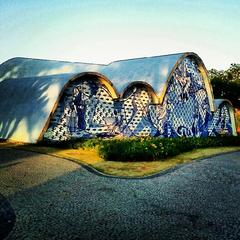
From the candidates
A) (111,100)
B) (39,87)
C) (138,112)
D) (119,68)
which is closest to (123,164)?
(39,87)

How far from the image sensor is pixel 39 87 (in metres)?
17.7

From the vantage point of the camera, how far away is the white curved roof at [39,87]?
16.3 meters

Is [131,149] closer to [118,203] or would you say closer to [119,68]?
[118,203]

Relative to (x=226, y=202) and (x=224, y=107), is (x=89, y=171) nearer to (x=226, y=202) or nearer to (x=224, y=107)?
(x=226, y=202)

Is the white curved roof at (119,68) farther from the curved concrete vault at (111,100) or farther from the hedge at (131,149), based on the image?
the hedge at (131,149)

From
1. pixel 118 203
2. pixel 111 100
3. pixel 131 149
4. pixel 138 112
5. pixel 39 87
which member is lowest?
pixel 118 203

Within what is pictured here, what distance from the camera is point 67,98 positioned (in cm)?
1719

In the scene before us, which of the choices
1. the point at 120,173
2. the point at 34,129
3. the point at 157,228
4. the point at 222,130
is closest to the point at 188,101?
the point at 222,130

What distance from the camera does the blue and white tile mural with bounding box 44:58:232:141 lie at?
17.3 metres

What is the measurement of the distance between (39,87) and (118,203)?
12.7 metres

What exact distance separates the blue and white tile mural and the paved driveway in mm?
7309

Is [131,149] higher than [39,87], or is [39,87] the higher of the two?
[39,87]

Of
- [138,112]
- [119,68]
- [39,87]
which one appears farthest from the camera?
[119,68]

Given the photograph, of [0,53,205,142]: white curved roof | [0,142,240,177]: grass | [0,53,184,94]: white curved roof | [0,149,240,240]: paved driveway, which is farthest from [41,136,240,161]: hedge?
[0,53,184,94]: white curved roof
